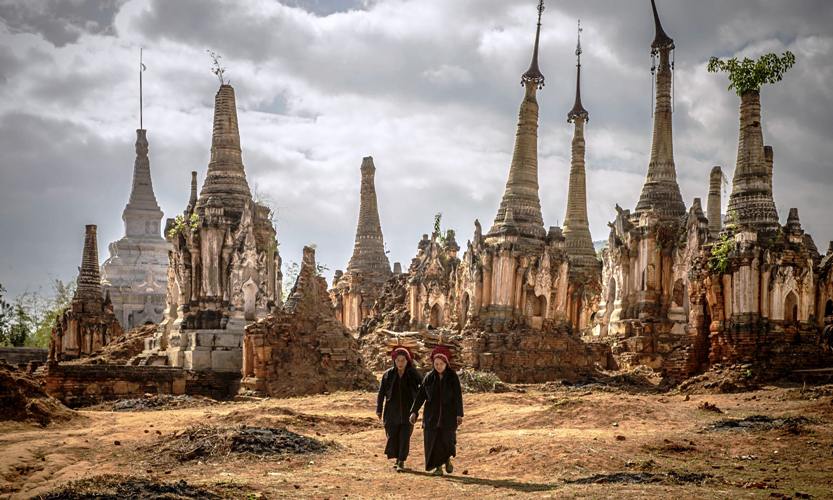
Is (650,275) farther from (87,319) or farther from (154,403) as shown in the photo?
(87,319)

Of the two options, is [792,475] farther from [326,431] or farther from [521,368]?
[521,368]

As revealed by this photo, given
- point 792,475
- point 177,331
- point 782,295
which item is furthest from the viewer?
point 177,331

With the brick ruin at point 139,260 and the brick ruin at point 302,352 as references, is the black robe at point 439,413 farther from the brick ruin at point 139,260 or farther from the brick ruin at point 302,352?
the brick ruin at point 139,260

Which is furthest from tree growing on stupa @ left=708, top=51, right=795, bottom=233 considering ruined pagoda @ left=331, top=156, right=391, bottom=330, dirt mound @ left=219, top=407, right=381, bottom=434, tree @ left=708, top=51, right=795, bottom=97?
ruined pagoda @ left=331, top=156, right=391, bottom=330

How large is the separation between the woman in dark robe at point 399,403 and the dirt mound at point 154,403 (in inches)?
428

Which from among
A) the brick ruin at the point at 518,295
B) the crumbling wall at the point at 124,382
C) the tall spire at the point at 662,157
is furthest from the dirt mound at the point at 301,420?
the tall spire at the point at 662,157

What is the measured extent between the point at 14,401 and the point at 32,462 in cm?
530

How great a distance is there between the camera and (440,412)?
42.2 feet

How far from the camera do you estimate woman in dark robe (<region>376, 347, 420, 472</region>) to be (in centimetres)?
1326

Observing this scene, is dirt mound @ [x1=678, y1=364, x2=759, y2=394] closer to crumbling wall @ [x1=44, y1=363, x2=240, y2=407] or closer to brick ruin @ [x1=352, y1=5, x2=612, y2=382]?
brick ruin @ [x1=352, y1=5, x2=612, y2=382]

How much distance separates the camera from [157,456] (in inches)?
553

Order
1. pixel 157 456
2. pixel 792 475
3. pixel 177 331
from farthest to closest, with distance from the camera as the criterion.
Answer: pixel 177 331 < pixel 157 456 < pixel 792 475

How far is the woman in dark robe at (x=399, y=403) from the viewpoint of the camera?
13258 mm

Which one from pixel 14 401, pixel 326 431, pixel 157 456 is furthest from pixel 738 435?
pixel 14 401
